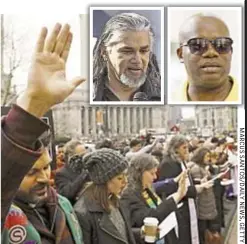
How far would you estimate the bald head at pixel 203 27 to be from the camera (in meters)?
1.48

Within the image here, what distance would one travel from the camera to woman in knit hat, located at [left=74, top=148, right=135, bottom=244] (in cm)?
147

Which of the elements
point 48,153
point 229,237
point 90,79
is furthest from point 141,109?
point 229,237

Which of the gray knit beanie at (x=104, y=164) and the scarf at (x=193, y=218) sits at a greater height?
the gray knit beanie at (x=104, y=164)

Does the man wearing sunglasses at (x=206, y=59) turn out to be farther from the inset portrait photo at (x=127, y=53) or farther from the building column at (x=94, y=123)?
the building column at (x=94, y=123)

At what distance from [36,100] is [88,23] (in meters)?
0.22

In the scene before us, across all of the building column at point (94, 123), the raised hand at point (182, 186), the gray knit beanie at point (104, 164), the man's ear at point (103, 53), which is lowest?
the raised hand at point (182, 186)

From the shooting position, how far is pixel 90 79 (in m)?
1.48

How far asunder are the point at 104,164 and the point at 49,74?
0.81ft

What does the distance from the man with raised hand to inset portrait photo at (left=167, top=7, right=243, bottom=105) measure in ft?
0.78

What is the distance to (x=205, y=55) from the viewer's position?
4.85ft

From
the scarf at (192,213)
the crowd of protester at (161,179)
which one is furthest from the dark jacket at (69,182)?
the scarf at (192,213)

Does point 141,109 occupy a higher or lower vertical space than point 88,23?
lower

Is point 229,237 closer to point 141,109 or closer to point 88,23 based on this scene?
point 141,109

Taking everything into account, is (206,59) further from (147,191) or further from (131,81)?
(147,191)
